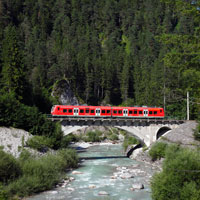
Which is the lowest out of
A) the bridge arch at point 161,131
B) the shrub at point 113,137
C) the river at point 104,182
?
the river at point 104,182

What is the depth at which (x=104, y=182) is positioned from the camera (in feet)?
76.6

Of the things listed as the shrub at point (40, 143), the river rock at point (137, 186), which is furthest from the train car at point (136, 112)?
the river rock at point (137, 186)

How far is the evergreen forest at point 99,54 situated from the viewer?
11469mm

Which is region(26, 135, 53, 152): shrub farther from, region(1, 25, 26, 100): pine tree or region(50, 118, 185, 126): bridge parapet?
region(1, 25, 26, 100): pine tree

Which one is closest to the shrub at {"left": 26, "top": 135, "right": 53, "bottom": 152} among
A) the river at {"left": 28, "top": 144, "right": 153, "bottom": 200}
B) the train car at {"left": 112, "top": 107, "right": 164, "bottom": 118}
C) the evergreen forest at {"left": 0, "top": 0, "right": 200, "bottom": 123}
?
the evergreen forest at {"left": 0, "top": 0, "right": 200, "bottom": 123}

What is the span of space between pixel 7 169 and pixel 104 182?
9.10 m

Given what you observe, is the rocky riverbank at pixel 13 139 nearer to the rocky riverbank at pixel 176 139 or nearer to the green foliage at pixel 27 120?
the green foliage at pixel 27 120

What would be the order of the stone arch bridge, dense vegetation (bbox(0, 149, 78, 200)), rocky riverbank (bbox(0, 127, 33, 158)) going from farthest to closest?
the stone arch bridge → rocky riverbank (bbox(0, 127, 33, 158)) → dense vegetation (bbox(0, 149, 78, 200))

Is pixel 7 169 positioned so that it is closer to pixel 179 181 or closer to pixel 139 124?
pixel 179 181

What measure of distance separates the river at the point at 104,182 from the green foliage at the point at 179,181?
3954 millimetres

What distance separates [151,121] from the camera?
39.1 m

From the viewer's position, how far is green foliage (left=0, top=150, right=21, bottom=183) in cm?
1911

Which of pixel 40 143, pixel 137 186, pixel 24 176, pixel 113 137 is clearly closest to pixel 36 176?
pixel 24 176

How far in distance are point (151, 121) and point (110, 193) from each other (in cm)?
2091
